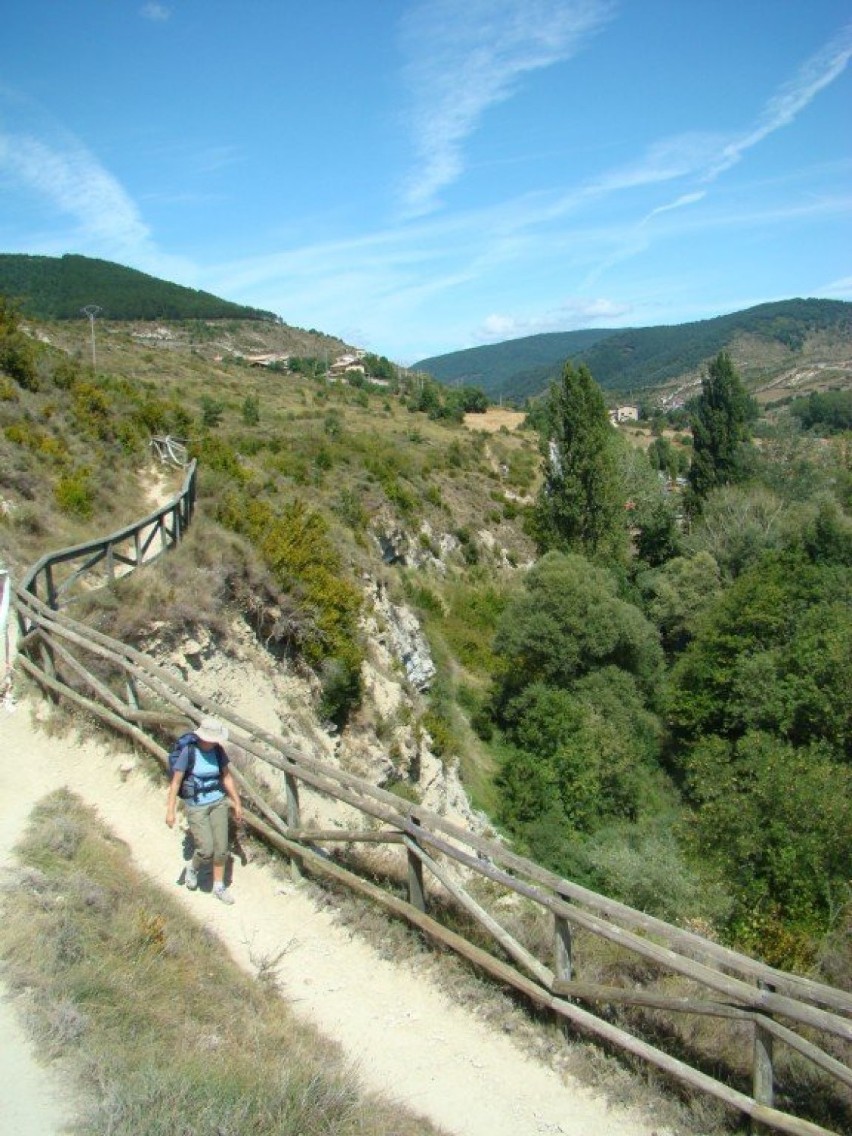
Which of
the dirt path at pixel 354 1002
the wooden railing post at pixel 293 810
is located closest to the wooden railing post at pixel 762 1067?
the dirt path at pixel 354 1002

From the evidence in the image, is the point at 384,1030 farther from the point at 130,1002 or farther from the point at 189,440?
the point at 189,440

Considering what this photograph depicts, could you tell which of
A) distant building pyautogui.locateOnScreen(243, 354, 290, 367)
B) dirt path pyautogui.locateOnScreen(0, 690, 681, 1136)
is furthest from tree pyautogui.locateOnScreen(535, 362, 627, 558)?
distant building pyautogui.locateOnScreen(243, 354, 290, 367)

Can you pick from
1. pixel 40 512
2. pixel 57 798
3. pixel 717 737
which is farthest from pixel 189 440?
pixel 717 737

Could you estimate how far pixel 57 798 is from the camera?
7.65 meters

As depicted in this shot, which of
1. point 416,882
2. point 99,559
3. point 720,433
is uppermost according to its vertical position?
point 99,559

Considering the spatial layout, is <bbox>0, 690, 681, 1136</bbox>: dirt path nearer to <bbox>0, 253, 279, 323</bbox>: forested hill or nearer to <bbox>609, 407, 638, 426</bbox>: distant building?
<bbox>0, 253, 279, 323</bbox>: forested hill

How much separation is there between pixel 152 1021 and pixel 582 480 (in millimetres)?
34696

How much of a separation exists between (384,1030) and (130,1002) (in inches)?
70.2

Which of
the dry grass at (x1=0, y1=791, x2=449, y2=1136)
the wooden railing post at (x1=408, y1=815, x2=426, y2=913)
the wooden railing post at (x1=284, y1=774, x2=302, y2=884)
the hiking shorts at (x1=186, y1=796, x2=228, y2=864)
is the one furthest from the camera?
the wooden railing post at (x1=284, y1=774, x2=302, y2=884)

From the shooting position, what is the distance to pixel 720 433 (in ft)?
148

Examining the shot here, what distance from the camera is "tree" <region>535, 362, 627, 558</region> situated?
3762 centimetres

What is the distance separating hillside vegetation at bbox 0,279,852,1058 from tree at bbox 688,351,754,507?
12 cm

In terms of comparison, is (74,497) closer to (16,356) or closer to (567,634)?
(16,356)

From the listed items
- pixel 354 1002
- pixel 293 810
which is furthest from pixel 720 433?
pixel 354 1002
